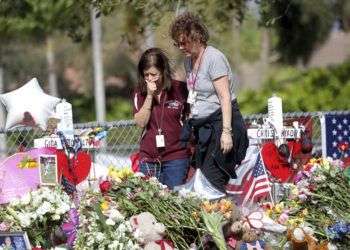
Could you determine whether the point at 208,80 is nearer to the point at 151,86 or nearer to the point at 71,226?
the point at 151,86

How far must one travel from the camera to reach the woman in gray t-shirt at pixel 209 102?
682cm

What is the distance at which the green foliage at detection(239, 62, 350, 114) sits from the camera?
901 inches

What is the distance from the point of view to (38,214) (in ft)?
19.2

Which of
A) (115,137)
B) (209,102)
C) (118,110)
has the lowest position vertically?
(118,110)

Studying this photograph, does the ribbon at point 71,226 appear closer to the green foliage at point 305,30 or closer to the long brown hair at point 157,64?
the long brown hair at point 157,64

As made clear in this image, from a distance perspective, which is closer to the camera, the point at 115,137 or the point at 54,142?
the point at 54,142

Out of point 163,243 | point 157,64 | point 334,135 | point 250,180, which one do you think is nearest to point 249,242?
point 163,243

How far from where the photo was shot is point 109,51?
4109 centimetres

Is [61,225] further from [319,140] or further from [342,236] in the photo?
[319,140]

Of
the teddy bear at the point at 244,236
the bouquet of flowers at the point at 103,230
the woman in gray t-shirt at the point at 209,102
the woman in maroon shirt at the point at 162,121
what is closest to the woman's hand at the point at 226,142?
the woman in gray t-shirt at the point at 209,102

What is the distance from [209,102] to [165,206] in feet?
3.63

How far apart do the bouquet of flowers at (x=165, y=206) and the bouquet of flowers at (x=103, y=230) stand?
0.86 ft

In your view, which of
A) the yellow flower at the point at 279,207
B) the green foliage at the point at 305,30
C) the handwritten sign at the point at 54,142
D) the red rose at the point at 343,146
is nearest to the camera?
the yellow flower at the point at 279,207

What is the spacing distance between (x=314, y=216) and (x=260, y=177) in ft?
4.43
